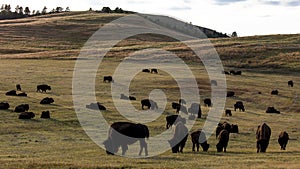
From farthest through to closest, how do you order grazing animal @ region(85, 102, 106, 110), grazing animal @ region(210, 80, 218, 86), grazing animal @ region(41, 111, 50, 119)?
1. grazing animal @ region(210, 80, 218, 86)
2. grazing animal @ region(85, 102, 106, 110)
3. grazing animal @ region(41, 111, 50, 119)

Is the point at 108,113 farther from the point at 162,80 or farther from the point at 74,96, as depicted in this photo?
the point at 162,80

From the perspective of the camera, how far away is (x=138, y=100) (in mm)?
50344

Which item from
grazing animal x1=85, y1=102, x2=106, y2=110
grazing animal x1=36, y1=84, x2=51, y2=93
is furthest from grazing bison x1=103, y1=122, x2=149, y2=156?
grazing animal x1=36, y1=84, x2=51, y2=93

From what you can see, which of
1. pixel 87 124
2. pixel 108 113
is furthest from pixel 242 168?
pixel 108 113

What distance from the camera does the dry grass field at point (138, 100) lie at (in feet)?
71.4

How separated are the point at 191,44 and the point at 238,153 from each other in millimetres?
94385

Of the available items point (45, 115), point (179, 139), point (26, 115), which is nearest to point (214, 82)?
point (45, 115)

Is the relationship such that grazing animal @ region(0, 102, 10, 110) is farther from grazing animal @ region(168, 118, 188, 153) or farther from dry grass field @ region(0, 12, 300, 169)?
grazing animal @ region(168, 118, 188, 153)

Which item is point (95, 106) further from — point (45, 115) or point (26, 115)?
point (26, 115)

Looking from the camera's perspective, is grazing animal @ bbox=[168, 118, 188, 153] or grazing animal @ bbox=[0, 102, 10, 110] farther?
grazing animal @ bbox=[0, 102, 10, 110]

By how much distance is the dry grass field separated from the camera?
2177 centimetres

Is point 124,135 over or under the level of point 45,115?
under

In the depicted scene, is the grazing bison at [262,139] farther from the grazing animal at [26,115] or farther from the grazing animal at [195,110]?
the grazing animal at [26,115]

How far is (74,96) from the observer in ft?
165
